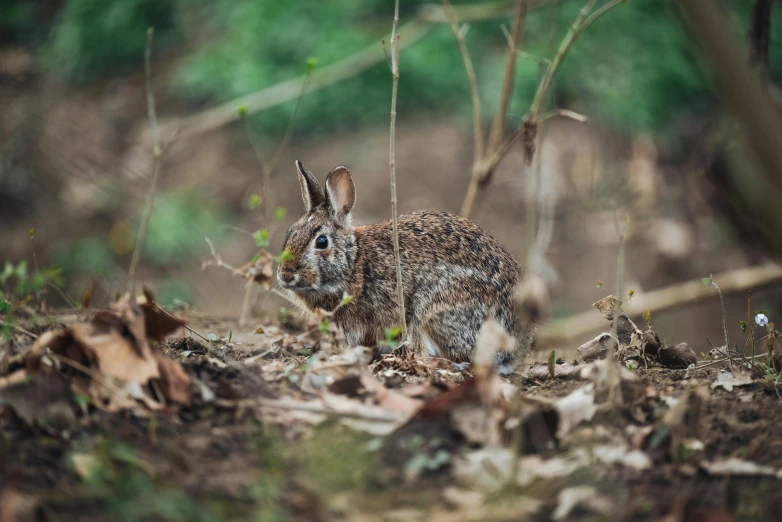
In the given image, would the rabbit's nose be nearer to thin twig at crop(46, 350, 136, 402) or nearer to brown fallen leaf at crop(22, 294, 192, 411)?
brown fallen leaf at crop(22, 294, 192, 411)

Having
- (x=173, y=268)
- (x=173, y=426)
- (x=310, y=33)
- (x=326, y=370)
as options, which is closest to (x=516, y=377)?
(x=326, y=370)

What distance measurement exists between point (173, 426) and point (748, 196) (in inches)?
254

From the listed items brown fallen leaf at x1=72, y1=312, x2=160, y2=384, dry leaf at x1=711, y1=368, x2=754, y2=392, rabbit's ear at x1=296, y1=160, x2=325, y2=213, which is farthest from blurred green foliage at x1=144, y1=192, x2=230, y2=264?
dry leaf at x1=711, y1=368, x2=754, y2=392

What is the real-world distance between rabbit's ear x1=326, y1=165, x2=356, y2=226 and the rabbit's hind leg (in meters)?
0.98

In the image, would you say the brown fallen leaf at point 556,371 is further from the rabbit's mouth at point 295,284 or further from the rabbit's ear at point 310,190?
the rabbit's ear at point 310,190

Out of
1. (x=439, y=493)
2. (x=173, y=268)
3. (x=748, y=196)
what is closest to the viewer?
(x=439, y=493)

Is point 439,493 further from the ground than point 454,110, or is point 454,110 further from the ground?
point 454,110

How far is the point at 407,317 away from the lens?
535 centimetres

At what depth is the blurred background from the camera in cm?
1039

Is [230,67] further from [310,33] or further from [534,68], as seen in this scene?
[534,68]

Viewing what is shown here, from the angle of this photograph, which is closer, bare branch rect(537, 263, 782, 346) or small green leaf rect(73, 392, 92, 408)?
small green leaf rect(73, 392, 92, 408)

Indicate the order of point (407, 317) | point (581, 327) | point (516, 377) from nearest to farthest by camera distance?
point (516, 377) → point (407, 317) → point (581, 327)

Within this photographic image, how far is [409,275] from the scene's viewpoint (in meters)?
5.38

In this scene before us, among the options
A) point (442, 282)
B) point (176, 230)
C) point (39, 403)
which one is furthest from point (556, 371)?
point (176, 230)
